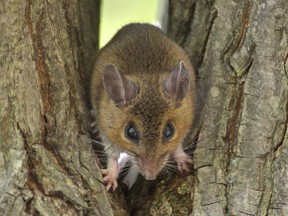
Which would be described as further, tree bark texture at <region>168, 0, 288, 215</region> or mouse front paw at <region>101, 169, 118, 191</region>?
mouse front paw at <region>101, 169, 118, 191</region>

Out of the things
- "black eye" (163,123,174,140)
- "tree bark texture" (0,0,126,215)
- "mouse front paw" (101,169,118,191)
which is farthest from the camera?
"black eye" (163,123,174,140)

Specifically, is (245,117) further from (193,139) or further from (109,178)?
(109,178)

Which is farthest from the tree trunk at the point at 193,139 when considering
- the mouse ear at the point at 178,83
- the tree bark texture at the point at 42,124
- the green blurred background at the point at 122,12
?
the green blurred background at the point at 122,12

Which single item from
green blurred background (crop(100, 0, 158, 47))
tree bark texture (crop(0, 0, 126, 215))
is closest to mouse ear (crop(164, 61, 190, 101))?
tree bark texture (crop(0, 0, 126, 215))

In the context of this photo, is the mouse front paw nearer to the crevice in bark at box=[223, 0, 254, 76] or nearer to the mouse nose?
the mouse nose

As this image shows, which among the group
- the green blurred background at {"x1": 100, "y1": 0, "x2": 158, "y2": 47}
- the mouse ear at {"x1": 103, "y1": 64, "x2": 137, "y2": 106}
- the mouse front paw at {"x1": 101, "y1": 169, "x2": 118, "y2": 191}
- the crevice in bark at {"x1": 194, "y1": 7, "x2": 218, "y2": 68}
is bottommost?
the green blurred background at {"x1": 100, "y1": 0, "x2": 158, "y2": 47}

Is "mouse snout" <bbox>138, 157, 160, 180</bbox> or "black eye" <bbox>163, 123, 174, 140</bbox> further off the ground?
"black eye" <bbox>163, 123, 174, 140</bbox>

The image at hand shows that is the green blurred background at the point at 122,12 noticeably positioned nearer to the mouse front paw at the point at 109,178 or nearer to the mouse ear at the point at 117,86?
the mouse ear at the point at 117,86

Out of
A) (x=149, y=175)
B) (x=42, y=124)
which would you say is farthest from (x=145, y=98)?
(x=42, y=124)
